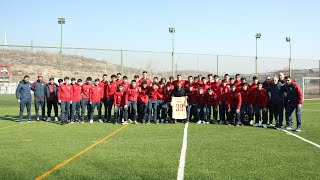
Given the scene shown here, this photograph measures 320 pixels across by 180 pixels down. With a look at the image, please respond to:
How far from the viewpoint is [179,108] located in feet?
52.2

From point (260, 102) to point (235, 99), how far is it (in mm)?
1030

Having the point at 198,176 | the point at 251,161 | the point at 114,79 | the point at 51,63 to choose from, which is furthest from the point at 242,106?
the point at 51,63

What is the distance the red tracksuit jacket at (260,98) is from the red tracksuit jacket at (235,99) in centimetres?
59

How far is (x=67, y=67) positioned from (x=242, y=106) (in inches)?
2547

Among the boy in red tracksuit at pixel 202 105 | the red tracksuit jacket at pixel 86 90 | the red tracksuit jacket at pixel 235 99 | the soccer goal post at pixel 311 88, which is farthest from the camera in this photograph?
the soccer goal post at pixel 311 88

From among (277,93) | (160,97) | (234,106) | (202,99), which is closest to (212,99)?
(202,99)

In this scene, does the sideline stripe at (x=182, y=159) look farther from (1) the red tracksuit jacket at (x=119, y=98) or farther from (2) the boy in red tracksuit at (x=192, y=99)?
(1) the red tracksuit jacket at (x=119, y=98)

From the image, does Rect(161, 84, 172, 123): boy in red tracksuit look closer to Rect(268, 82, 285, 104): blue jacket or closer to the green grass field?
the green grass field

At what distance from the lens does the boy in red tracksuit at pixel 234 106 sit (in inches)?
588

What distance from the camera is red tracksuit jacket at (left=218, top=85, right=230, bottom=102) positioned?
1545 centimetres

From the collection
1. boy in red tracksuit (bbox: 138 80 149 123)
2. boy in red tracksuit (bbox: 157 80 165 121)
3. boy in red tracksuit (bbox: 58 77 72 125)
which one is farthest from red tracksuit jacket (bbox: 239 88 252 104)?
boy in red tracksuit (bbox: 58 77 72 125)

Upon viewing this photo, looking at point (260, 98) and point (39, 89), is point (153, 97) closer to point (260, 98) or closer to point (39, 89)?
point (260, 98)

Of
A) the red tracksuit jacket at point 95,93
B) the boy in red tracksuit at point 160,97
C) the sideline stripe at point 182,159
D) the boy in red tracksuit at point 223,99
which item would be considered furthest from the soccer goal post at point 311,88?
the sideline stripe at point 182,159

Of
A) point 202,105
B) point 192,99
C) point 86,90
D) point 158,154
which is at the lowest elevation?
point 158,154
